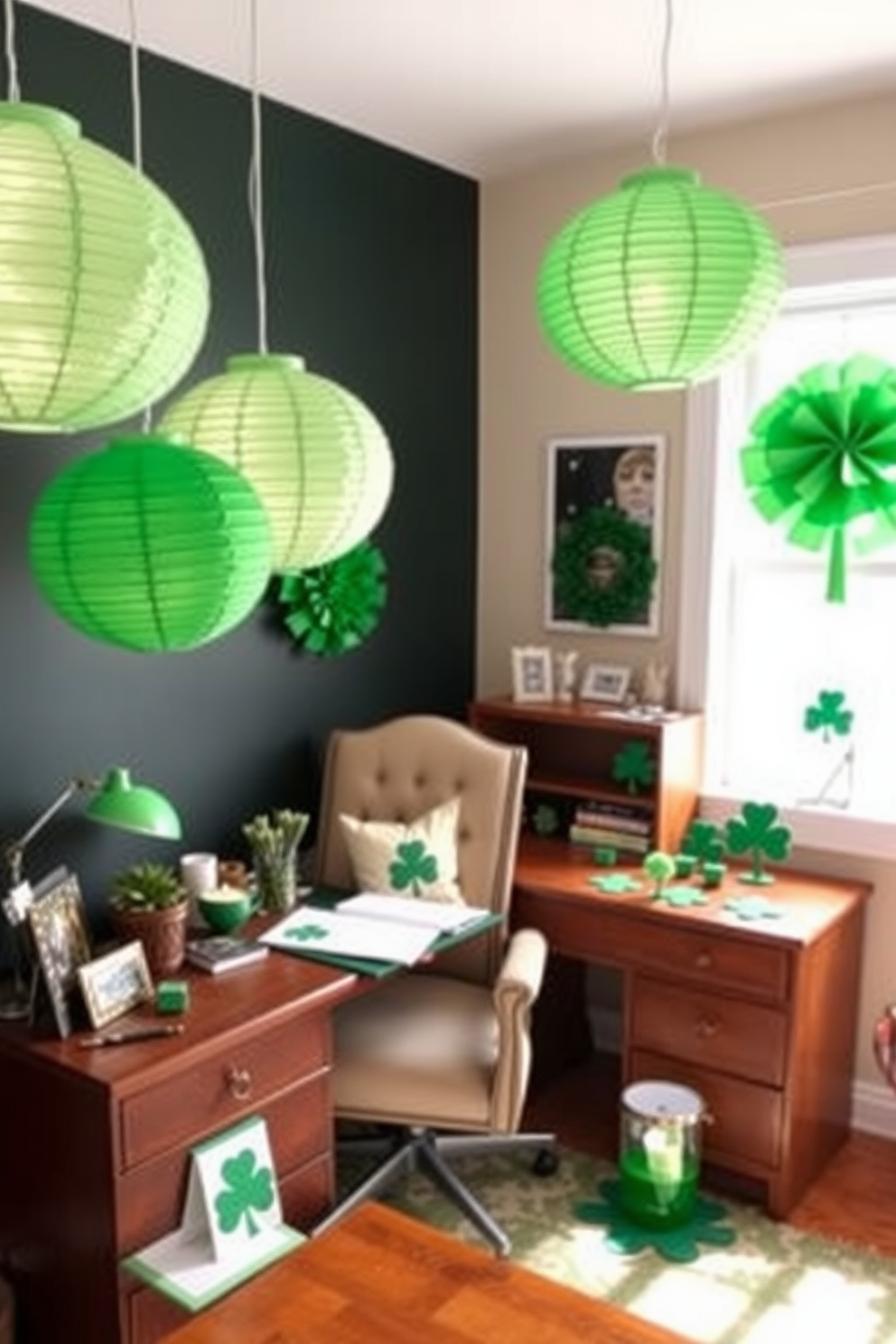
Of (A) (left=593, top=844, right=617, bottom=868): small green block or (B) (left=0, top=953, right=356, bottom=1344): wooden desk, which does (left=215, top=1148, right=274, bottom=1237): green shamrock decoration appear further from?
(A) (left=593, top=844, right=617, bottom=868): small green block

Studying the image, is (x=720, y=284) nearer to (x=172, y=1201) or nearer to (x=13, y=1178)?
(x=172, y=1201)

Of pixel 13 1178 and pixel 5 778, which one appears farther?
pixel 5 778

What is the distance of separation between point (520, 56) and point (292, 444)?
139cm

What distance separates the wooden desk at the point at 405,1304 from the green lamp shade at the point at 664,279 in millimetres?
1222

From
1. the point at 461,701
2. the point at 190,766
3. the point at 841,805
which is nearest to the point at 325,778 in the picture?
the point at 190,766

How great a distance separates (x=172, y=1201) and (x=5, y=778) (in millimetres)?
864

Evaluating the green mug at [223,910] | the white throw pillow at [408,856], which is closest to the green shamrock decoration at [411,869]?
the white throw pillow at [408,856]

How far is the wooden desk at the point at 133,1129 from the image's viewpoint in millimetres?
1832

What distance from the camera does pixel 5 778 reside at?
7.38 ft

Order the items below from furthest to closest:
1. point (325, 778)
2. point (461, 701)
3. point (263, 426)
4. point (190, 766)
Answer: point (461, 701), point (325, 778), point (190, 766), point (263, 426)

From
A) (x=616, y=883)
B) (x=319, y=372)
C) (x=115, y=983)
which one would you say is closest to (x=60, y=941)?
(x=115, y=983)

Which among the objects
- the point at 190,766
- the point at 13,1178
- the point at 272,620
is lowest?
the point at 13,1178

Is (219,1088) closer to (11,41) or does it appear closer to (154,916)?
(154,916)

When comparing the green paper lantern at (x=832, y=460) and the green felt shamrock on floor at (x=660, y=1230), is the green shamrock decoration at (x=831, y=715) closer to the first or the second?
the green paper lantern at (x=832, y=460)
